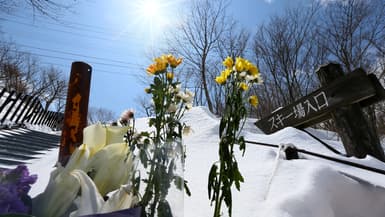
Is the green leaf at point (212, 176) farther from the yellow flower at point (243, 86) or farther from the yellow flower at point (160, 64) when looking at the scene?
the yellow flower at point (160, 64)

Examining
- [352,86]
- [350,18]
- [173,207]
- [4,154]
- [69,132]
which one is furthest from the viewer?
[350,18]

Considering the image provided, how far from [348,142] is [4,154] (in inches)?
129

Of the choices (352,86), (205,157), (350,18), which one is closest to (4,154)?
(205,157)

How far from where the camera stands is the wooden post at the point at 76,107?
1.03m

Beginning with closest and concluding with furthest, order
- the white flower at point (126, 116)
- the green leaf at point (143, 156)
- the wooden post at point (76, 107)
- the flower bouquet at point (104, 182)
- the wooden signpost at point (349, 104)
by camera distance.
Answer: the flower bouquet at point (104, 182) → the green leaf at point (143, 156) → the white flower at point (126, 116) → the wooden post at point (76, 107) → the wooden signpost at point (349, 104)

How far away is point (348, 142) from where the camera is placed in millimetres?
1618

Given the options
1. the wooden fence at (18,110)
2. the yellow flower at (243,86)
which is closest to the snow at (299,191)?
the yellow flower at (243,86)

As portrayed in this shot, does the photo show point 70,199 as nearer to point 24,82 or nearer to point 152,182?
point 152,182

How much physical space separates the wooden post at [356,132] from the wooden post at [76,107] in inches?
70.9

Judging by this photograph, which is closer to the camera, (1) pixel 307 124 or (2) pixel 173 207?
(2) pixel 173 207

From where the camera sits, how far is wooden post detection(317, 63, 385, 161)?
152 centimetres

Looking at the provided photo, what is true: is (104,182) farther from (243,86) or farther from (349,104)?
(349,104)

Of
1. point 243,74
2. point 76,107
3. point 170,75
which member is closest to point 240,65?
point 243,74

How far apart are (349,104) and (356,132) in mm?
215
